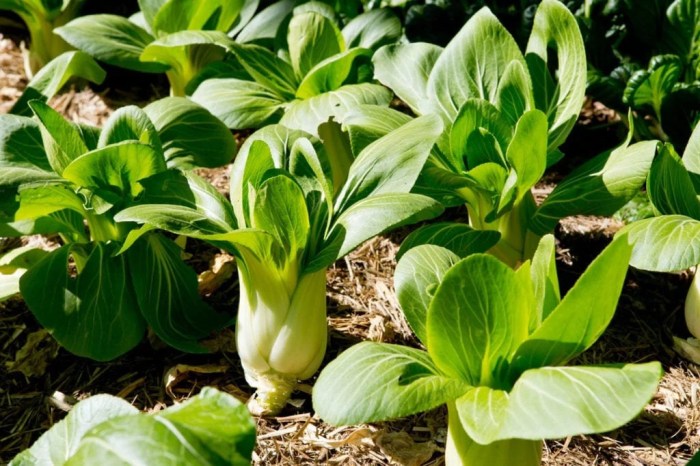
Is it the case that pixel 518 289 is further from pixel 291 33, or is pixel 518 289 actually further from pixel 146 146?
pixel 291 33

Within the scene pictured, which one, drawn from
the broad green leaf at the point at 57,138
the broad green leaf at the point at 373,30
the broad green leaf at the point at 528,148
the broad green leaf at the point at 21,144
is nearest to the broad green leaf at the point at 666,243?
the broad green leaf at the point at 528,148

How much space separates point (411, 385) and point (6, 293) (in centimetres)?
111

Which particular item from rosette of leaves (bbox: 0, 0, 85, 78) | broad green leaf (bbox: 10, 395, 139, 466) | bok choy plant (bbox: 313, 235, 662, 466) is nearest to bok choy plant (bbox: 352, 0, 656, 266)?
bok choy plant (bbox: 313, 235, 662, 466)

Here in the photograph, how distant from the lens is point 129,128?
2.15 m

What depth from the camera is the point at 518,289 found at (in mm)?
1580

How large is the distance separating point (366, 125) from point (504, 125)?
333 mm

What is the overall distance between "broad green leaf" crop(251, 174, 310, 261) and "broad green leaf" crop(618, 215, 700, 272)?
0.69 metres

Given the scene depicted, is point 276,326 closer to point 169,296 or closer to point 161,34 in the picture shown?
Result: point 169,296

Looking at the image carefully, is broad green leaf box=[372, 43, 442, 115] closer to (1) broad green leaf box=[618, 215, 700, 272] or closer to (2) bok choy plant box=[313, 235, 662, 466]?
(1) broad green leaf box=[618, 215, 700, 272]

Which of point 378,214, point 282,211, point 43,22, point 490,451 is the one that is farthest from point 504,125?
point 43,22

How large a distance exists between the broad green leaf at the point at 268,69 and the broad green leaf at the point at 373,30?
23cm

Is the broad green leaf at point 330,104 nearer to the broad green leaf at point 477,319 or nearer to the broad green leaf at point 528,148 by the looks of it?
the broad green leaf at point 528,148

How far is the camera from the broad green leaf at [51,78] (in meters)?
2.54

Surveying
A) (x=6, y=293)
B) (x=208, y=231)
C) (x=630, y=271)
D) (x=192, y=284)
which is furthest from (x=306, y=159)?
(x=630, y=271)
